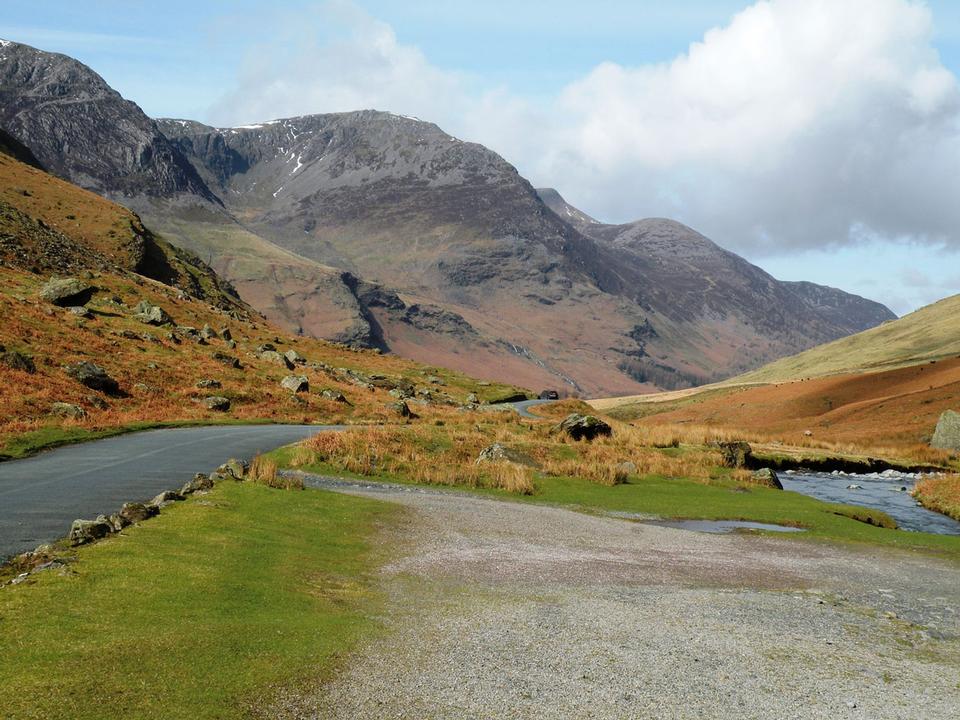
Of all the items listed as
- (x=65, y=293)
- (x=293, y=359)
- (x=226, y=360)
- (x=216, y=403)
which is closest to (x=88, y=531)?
(x=216, y=403)

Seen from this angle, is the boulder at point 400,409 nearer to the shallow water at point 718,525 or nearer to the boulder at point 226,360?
the boulder at point 226,360

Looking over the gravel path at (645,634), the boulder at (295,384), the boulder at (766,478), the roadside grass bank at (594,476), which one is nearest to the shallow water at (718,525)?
the roadside grass bank at (594,476)

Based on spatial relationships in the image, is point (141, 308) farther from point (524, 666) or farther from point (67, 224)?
point (524, 666)

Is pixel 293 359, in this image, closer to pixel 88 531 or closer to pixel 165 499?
pixel 165 499

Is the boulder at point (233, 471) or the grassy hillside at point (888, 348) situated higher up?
the grassy hillside at point (888, 348)

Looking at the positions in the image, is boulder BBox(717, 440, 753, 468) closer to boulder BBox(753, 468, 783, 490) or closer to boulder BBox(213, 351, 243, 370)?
boulder BBox(753, 468, 783, 490)

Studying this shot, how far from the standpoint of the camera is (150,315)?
226 feet

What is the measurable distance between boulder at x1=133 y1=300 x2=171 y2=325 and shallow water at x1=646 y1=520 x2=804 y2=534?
55.1 m

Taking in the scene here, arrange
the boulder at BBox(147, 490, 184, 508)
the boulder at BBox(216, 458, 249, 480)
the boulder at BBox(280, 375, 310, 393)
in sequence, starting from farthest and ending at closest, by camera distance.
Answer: the boulder at BBox(280, 375, 310, 393)
the boulder at BBox(216, 458, 249, 480)
the boulder at BBox(147, 490, 184, 508)

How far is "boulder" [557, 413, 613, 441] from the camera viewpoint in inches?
1789

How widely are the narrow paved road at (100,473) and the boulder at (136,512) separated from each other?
1.18 meters

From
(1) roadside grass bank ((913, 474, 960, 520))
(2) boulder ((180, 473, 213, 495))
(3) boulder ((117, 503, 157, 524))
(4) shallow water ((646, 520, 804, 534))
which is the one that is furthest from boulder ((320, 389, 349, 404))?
(3) boulder ((117, 503, 157, 524))

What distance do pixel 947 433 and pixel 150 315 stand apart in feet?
218

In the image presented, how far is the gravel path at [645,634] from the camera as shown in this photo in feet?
31.3
